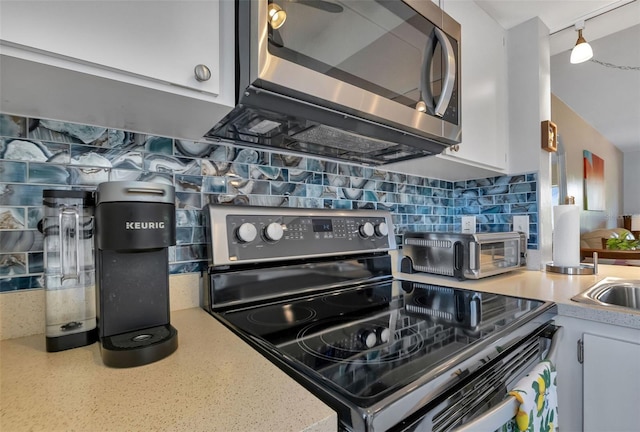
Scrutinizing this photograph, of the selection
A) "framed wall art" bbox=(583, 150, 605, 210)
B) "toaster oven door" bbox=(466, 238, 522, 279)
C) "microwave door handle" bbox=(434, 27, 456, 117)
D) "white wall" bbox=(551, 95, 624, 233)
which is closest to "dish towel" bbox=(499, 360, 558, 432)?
"toaster oven door" bbox=(466, 238, 522, 279)

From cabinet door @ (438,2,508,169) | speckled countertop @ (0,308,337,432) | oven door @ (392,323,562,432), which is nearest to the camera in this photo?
speckled countertop @ (0,308,337,432)

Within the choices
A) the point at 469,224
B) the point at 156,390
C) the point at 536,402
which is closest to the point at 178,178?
the point at 156,390

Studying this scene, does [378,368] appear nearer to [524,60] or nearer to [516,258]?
[516,258]

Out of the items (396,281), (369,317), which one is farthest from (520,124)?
(369,317)

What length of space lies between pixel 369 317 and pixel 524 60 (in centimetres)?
163

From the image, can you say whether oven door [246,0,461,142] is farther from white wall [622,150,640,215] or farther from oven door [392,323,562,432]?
white wall [622,150,640,215]

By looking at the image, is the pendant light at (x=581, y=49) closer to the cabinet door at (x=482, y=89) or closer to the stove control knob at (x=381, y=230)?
the cabinet door at (x=482, y=89)

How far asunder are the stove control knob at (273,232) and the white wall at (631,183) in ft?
26.6

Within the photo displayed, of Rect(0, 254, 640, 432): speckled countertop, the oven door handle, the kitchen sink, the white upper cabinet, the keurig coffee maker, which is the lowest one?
the oven door handle

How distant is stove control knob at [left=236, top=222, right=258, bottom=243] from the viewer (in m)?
0.92

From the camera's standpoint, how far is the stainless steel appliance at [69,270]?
639 millimetres

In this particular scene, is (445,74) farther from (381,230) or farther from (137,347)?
(137,347)

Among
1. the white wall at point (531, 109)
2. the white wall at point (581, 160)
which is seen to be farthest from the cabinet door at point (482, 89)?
the white wall at point (581, 160)

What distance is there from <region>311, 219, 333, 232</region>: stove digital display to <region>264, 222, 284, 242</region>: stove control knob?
0.16m
